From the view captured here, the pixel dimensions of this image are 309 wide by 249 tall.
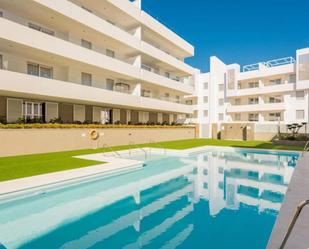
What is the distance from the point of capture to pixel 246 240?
222 inches

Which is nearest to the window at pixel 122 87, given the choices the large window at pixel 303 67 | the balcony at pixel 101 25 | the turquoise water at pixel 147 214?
the balcony at pixel 101 25

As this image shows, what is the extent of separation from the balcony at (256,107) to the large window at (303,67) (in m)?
4.83

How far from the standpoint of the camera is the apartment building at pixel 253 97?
3616cm

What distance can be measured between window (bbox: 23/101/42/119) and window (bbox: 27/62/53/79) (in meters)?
2.56

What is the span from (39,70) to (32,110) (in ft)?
11.6

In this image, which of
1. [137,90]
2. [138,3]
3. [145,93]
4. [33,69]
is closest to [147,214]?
[33,69]

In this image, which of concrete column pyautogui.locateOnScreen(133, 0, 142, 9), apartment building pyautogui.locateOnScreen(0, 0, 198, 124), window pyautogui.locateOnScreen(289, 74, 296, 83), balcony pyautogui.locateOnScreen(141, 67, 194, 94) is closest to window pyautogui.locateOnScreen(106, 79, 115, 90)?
apartment building pyautogui.locateOnScreen(0, 0, 198, 124)

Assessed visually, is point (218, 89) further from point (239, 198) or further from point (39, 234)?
point (39, 234)

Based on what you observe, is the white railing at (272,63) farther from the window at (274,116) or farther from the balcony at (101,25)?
the balcony at (101,25)

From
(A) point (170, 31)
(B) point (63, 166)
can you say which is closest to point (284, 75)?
(A) point (170, 31)

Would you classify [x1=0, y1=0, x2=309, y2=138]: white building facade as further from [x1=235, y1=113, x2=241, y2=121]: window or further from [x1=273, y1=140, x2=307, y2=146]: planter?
[x1=273, y1=140, x2=307, y2=146]: planter

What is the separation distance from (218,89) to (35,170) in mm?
39997

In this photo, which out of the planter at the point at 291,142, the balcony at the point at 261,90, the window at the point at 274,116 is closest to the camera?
the planter at the point at 291,142

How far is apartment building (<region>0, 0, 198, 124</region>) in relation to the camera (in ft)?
57.6
